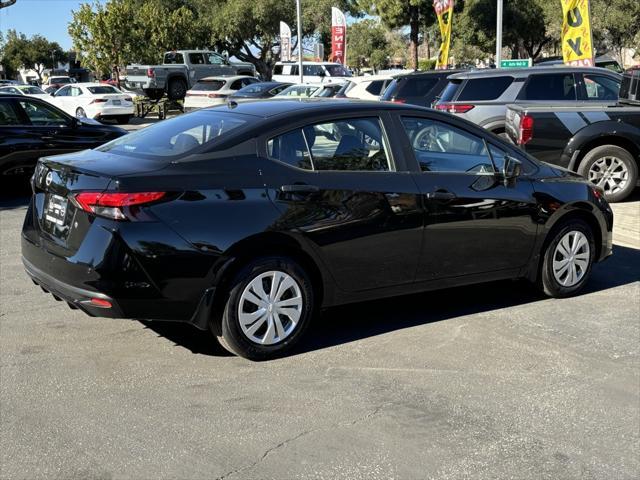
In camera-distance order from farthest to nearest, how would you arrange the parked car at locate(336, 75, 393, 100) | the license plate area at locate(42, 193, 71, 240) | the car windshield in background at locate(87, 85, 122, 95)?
the car windshield in background at locate(87, 85, 122, 95) < the parked car at locate(336, 75, 393, 100) < the license plate area at locate(42, 193, 71, 240)

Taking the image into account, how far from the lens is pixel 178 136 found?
487 centimetres

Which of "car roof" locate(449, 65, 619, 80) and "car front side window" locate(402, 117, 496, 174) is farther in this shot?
"car roof" locate(449, 65, 619, 80)

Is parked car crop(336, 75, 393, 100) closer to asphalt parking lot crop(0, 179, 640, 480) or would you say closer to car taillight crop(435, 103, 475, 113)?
car taillight crop(435, 103, 475, 113)

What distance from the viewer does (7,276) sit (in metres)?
6.63

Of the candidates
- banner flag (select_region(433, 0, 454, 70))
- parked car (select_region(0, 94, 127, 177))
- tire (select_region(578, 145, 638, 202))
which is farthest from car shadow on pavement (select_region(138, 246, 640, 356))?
banner flag (select_region(433, 0, 454, 70))

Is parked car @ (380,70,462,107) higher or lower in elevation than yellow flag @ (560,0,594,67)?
lower

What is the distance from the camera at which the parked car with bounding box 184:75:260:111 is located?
26.0 meters

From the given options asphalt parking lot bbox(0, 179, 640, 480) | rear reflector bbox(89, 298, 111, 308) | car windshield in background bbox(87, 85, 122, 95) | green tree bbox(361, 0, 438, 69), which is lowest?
asphalt parking lot bbox(0, 179, 640, 480)

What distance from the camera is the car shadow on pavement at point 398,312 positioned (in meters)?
5.05

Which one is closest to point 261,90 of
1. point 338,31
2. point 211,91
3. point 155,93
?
point 211,91

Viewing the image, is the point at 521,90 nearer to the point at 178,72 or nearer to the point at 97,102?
the point at 97,102

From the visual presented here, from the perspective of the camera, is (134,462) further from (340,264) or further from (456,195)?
(456,195)

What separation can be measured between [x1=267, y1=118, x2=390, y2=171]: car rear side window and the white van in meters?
28.3

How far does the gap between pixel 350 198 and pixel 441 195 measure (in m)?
0.78
